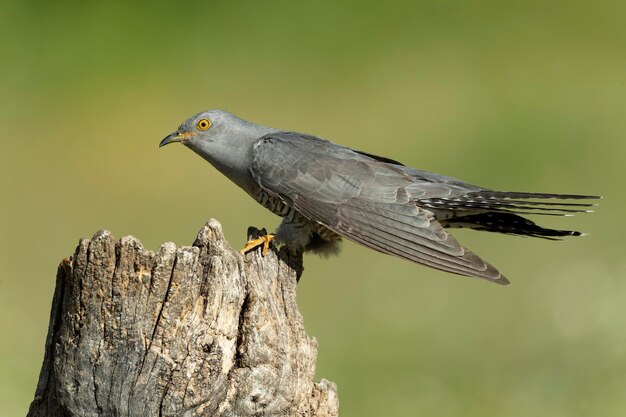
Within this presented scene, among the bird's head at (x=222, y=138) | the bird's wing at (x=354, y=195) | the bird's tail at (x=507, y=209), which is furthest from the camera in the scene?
the bird's head at (x=222, y=138)

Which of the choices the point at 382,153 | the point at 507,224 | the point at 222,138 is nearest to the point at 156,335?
the point at 222,138

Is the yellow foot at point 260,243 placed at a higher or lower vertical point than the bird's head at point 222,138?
lower

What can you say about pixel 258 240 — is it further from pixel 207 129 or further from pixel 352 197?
pixel 207 129

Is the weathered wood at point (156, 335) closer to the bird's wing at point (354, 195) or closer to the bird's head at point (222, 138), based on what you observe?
the bird's wing at point (354, 195)

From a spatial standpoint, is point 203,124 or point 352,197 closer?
point 352,197

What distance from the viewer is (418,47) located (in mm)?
14133

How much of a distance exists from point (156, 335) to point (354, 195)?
1.65 meters

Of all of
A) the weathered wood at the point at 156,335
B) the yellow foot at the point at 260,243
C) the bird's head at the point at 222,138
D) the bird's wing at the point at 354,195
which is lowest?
the weathered wood at the point at 156,335

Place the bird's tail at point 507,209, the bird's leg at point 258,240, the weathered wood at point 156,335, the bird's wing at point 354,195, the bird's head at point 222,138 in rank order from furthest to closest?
the bird's head at point 222,138 < the bird's tail at point 507,209 < the bird's wing at point 354,195 < the bird's leg at point 258,240 < the weathered wood at point 156,335

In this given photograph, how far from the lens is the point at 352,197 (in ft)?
16.8

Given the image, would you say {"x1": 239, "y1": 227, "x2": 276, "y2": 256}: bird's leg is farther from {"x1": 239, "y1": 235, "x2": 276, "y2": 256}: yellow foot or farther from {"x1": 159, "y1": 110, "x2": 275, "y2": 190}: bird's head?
{"x1": 159, "y1": 110, "x2": 275, "y2": 190}: bird's head

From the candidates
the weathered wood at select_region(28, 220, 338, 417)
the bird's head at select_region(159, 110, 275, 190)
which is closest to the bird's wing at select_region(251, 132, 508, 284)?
the bird's head at select_region(159, 110, 275, 190)

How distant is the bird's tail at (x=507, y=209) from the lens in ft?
16.3

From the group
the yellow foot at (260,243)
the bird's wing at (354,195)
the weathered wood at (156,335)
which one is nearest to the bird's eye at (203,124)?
the bird's wing at (354,195)
